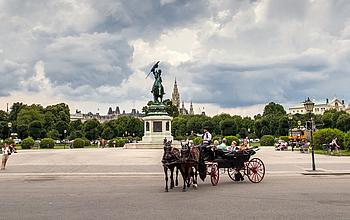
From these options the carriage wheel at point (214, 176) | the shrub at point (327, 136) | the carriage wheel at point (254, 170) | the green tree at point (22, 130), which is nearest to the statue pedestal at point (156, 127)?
the shrub at point (327, 136)

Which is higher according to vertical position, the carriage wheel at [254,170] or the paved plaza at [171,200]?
the carriage wheel at [254,170]

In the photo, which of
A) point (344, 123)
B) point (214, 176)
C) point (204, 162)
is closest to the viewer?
point (204, 162)

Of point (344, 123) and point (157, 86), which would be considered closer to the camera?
point (157, 86)

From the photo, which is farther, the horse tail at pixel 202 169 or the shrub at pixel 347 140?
the shrub at pixel 347 140

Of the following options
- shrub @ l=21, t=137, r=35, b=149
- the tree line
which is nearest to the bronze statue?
shrub @ l=21, t=137, r=35, b=149

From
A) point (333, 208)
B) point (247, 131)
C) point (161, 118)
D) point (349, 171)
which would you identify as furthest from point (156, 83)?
point (247, 131)

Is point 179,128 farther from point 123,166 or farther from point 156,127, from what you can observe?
point 123,166

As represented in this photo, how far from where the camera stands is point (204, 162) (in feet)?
62.5

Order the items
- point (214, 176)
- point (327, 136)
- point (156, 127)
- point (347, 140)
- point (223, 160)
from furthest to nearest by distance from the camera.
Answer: point (156, 127) < point (327, 136) < point (347, 140) < point (223, 160) < point (214, 176)

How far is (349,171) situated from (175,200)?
43.8 feet

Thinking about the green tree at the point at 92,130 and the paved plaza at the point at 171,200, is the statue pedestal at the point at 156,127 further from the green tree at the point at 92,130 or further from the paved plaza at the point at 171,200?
the green tree at the point at 92,130

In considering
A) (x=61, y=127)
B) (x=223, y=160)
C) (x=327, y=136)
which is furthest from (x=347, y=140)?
(x=61, y=127)

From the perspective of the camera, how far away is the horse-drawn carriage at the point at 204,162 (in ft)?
57.2

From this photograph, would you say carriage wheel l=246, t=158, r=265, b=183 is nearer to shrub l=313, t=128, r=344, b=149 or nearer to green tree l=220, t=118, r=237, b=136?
shrub l=313, t=128, r=344, b=149
